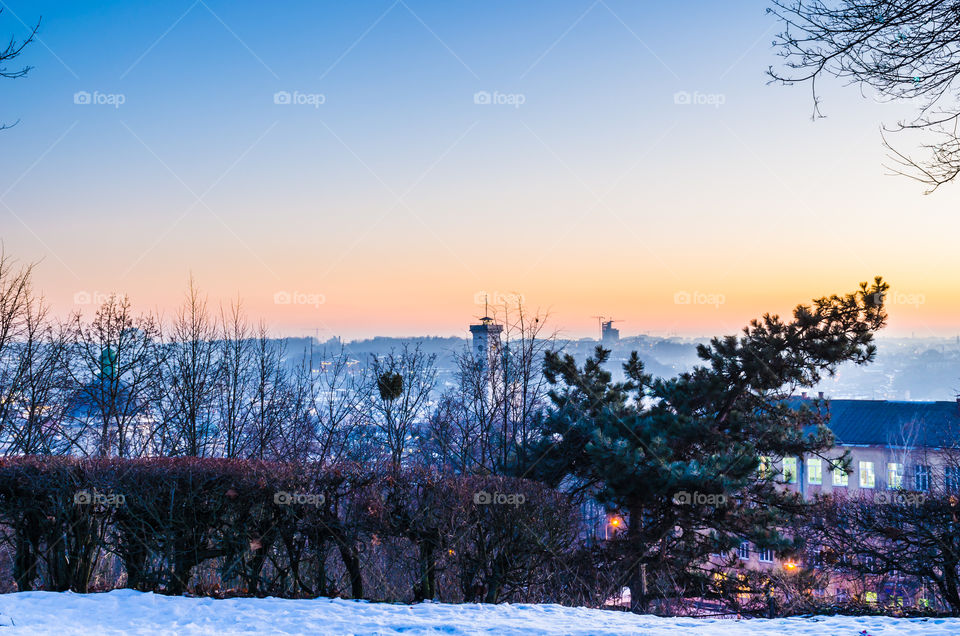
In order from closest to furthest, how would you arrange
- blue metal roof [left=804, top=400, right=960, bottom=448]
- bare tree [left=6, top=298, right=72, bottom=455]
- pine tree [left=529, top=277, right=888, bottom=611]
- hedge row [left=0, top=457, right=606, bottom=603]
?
hedge row [left=0, top=457, right=606, bottom=603] → pine tree [left=529, top=277, right=888, bottom=611] → bare tree [left=6, top=298, right=72, bottom=455] → blue metal roof [left=804, top=400, right=960, bottom=448]

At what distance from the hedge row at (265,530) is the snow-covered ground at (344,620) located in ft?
2.14

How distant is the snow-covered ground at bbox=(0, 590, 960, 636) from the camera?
258 inches

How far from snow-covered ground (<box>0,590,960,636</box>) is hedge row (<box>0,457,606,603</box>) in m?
0.65

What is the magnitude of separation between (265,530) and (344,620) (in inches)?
78.0

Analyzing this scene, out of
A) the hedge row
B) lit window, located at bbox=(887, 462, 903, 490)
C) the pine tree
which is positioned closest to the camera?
the hedge row

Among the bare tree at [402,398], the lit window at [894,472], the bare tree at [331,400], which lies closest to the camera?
the bare tree at [331,400]

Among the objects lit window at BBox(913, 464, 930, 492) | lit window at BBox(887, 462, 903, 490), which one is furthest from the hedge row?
lit window at BBox(887, 462, 903, 490)

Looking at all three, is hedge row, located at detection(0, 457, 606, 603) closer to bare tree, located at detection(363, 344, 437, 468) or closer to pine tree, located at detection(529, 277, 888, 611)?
pine tree, located at detection(529, 277, 888, 611)

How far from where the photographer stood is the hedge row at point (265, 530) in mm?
8227

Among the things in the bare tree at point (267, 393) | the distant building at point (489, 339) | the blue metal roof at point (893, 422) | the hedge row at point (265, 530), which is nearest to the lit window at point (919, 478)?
the blue metal roof at point (893, 422)

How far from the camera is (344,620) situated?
7.05 metres

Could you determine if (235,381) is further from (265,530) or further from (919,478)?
(919,478)

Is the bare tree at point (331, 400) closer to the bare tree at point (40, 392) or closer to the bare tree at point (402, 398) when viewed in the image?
the bare tree at point (402, 398)

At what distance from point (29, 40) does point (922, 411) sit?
56400 mm
